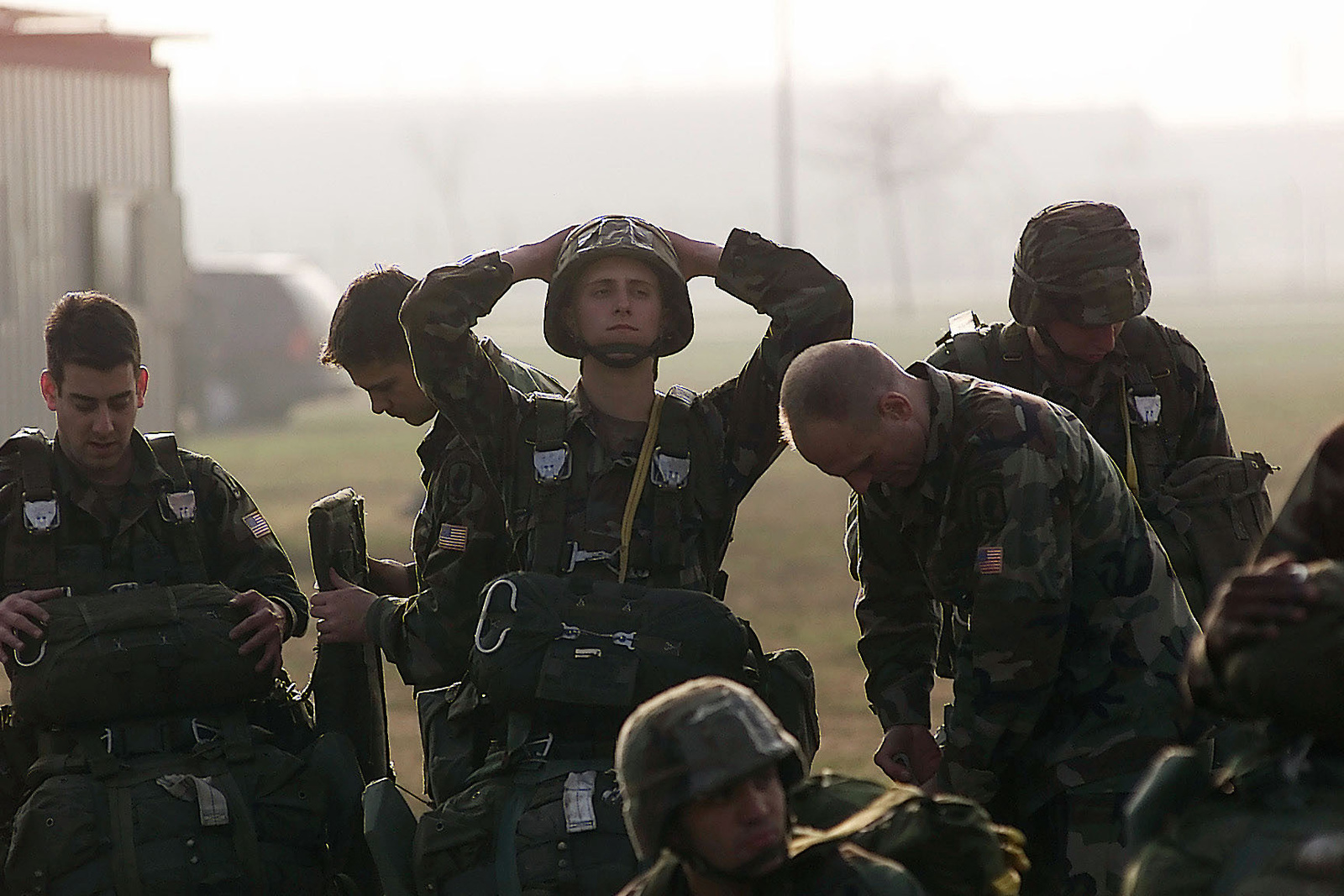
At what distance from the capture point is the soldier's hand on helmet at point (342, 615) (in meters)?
5.61

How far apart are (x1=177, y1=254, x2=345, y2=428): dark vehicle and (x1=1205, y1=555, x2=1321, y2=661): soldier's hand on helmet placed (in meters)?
28.7

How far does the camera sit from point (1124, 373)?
215 inches

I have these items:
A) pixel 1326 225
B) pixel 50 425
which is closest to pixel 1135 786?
pixel 50 425

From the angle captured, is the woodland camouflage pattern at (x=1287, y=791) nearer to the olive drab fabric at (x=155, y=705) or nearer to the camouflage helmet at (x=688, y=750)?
the camouflage helmet at (x=688, y=750)

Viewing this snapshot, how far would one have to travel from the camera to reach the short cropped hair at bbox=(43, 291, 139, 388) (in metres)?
5.50

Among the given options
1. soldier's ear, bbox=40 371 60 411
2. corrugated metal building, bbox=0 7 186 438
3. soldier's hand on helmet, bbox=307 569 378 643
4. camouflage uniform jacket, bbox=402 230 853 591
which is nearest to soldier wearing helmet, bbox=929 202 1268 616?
camouflage uniform jacket, bbox=402 230 853 591

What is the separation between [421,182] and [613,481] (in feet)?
558

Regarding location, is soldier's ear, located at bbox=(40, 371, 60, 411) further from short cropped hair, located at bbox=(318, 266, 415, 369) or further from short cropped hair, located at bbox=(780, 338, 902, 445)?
short cropped hair, located at bbox=(780, 338, 902, 445)

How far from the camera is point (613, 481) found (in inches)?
205

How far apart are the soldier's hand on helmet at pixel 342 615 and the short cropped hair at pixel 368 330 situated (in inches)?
27.1

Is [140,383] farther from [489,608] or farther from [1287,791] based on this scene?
[1287,791]

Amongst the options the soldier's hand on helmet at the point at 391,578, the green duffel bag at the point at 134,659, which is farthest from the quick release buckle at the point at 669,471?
the green duffel bag at the point at 134,659

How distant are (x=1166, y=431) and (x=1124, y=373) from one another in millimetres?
217

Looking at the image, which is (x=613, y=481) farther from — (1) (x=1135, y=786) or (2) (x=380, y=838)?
(1) (x=1135, y=786)
